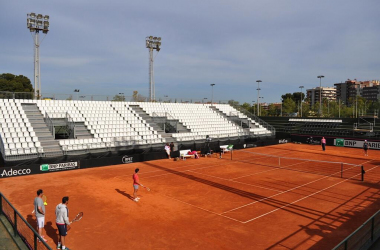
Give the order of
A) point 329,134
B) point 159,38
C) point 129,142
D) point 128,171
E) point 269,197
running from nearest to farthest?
1. point 269,197
2. point 128,171
3. point 129,142
4. point 329,134
5. point 159,38

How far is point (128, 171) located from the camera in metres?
24.4

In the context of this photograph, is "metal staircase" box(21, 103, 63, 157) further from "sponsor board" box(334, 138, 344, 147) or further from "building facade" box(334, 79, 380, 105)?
"building facade" box(334, 79, 380, 105)

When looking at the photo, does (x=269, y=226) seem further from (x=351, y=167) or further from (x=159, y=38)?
(x=159, y=38)

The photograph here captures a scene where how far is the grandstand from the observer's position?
2675 centimetres

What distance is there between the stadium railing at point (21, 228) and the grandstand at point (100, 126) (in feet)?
47.9

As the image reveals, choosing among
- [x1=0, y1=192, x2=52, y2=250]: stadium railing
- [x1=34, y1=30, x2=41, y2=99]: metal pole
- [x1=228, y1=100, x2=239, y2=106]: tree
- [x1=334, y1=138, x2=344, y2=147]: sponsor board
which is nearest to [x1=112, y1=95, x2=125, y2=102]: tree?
[x1=34, y1=30, x2=41, y2=99]: metal pole

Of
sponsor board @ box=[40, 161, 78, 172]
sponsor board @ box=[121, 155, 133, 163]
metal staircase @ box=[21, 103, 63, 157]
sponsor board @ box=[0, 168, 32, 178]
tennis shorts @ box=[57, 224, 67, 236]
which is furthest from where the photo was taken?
sponsor board @ box=[121, 155, 133, 163]

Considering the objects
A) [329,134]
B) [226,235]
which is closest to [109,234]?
[226,235]

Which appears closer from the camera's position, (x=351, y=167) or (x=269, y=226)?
(x=269, y=226)

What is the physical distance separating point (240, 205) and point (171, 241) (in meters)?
5.36

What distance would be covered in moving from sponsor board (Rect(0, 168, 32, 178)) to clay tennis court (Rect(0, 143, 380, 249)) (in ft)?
2.73

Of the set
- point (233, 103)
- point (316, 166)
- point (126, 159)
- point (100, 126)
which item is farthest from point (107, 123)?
point (233, 103)

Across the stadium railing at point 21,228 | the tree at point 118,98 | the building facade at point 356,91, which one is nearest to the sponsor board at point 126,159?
the tree at point 118,98

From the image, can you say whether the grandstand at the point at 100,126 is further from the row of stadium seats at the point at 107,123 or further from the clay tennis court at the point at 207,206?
the clay tennis court at the point at 207,206
